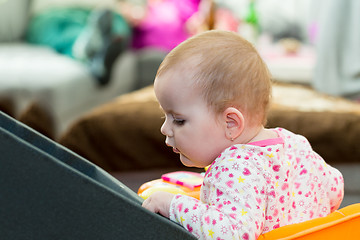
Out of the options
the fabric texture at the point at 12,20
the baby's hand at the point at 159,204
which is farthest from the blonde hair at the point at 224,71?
the fabric texture at the point at 12,20

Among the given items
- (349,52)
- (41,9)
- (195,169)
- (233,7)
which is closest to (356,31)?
(349,52)

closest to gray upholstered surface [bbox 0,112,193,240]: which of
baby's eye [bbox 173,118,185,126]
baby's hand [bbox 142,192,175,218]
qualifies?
baby's hand [bbox 142,192,175,218]

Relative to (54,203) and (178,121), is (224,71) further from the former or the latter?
(54,203)

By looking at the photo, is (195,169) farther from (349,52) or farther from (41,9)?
(41,9)

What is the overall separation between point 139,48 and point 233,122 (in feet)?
10.8

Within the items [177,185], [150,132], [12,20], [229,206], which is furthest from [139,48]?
[229,206]

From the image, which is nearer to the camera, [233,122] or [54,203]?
[54,203]

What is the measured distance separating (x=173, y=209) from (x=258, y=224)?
0.37 ft

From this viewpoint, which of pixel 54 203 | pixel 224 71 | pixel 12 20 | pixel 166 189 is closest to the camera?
pixel 54 203

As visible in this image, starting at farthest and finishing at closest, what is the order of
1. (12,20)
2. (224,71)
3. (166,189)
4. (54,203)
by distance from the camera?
(12,20)
(166,189)
(224,71)
(54,203)

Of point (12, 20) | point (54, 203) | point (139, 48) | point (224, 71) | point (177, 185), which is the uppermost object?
point (224, 71)

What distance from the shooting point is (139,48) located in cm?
400

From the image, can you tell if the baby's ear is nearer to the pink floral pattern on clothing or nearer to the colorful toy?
the pink floral pattern on clothing

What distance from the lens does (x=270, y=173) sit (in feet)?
2.46
